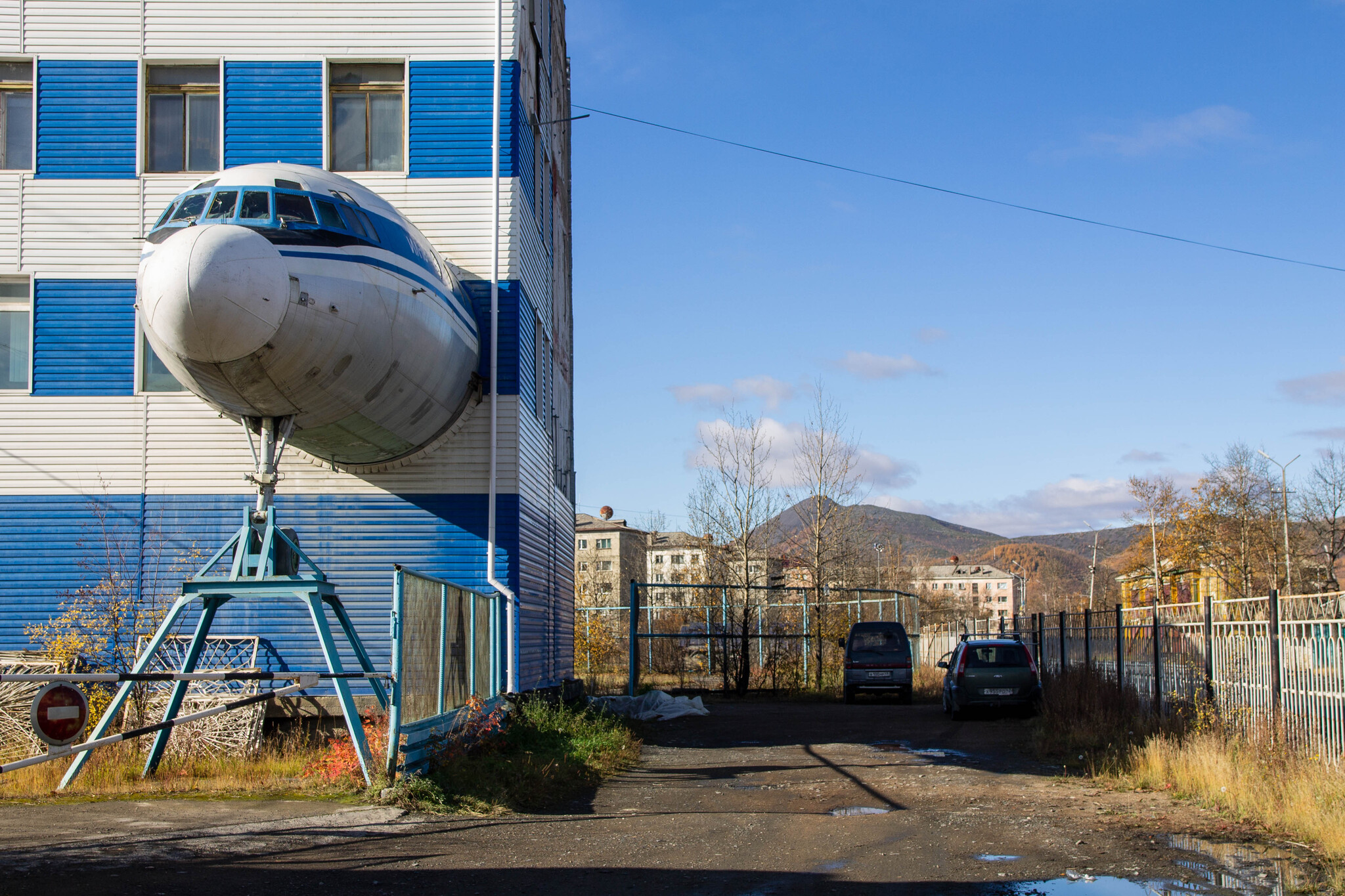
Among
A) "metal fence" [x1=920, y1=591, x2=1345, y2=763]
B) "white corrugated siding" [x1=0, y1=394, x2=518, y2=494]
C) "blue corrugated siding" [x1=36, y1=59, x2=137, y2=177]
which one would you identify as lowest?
"metal fence" [x1=920, y1=591, x2=1345, y2=763]

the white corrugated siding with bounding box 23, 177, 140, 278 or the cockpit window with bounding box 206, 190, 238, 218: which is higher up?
the white corrugated siding with bounding box 23, 177, 140, 278

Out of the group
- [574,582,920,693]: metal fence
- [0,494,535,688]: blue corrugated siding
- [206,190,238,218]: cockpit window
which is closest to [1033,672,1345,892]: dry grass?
[0,494,535,688]: blue corrugated siding

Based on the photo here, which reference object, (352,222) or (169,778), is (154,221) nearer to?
(352,222)

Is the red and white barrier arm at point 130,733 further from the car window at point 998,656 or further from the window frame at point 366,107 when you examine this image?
the car window at point 998,656

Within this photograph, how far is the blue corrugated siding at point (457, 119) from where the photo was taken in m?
16.7

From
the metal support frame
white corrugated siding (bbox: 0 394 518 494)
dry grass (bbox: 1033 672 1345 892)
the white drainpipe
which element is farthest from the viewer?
white corrugated siding (bbox: 0 394 518 494)

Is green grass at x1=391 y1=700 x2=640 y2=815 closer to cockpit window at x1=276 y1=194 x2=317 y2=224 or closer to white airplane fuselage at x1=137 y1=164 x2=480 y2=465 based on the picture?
white airplane fuselage at x1=137 y1=164 x2=480 y2=465

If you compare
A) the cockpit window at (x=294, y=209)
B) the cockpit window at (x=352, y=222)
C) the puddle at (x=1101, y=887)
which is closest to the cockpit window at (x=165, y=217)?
the cockpit window at (x=294, y=209)

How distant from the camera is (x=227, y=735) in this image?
13.3 meters

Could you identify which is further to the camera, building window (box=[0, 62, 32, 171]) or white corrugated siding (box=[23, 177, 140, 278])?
building window (box=[0, 62, 32, 171])

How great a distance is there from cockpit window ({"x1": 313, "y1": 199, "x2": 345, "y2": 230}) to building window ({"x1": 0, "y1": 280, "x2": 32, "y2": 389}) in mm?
A: 7047

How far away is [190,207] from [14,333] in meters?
6.79

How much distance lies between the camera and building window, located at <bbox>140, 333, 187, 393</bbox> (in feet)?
53.0

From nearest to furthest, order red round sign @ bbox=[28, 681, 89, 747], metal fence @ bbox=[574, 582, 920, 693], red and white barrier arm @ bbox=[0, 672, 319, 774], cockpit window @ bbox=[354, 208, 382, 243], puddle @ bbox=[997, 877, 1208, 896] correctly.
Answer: red round sign @ bbox=[28, 681, 89, 747] → red and white barrier arm @ bbox=[0, 672, 319, 774] → puddle @ bbox=[997, 877, 1208, 896] → cockpit window @ bbox=[354, 208, 382, 243] → metal fence @ bbox=[574, 582, 920, 693]
